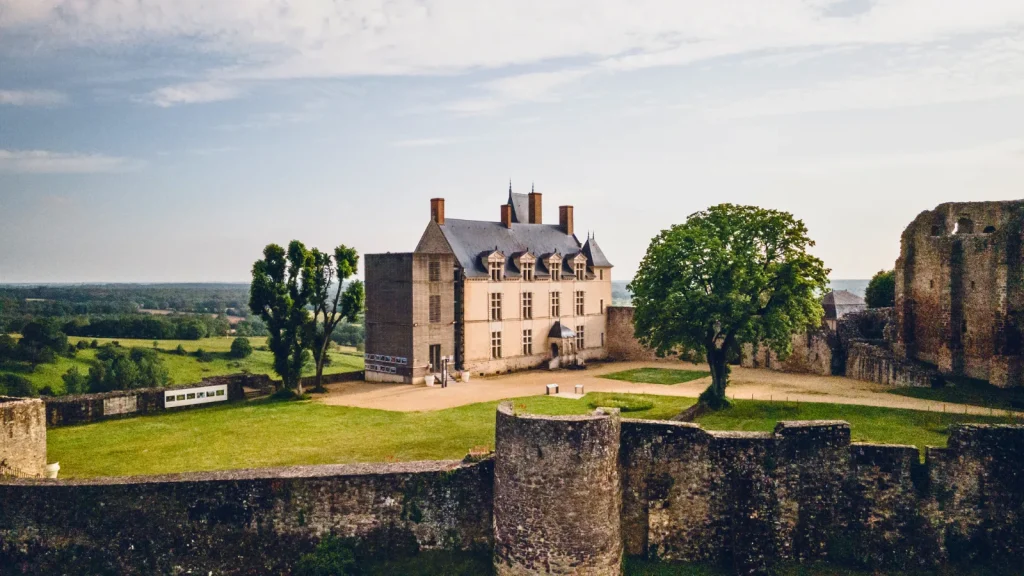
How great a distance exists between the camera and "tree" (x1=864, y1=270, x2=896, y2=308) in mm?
43125

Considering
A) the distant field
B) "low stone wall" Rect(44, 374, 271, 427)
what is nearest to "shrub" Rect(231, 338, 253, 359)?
the distant field

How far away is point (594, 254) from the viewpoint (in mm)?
49938

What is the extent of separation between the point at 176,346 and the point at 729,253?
193ft

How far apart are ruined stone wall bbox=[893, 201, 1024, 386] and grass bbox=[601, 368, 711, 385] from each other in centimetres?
1015

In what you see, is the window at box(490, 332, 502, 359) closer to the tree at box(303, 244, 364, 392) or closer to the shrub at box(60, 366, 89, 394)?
the tree at box(303, 244, 364, 392)

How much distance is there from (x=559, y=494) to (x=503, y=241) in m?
31.5

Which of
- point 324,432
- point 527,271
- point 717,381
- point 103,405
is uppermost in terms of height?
point 527,271

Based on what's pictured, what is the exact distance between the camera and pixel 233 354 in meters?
67.0

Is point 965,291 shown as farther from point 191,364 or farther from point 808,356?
point 191,364

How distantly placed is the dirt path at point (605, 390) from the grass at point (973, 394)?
2.55 ft

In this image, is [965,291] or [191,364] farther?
[191,364]

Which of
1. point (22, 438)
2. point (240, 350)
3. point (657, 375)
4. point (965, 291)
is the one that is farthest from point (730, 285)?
point (240, 350)

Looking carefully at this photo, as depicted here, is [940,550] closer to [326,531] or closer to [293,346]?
[326,531]

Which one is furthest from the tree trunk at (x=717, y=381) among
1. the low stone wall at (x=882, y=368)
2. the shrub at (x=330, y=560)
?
the shrub at (x=330, y=560)
